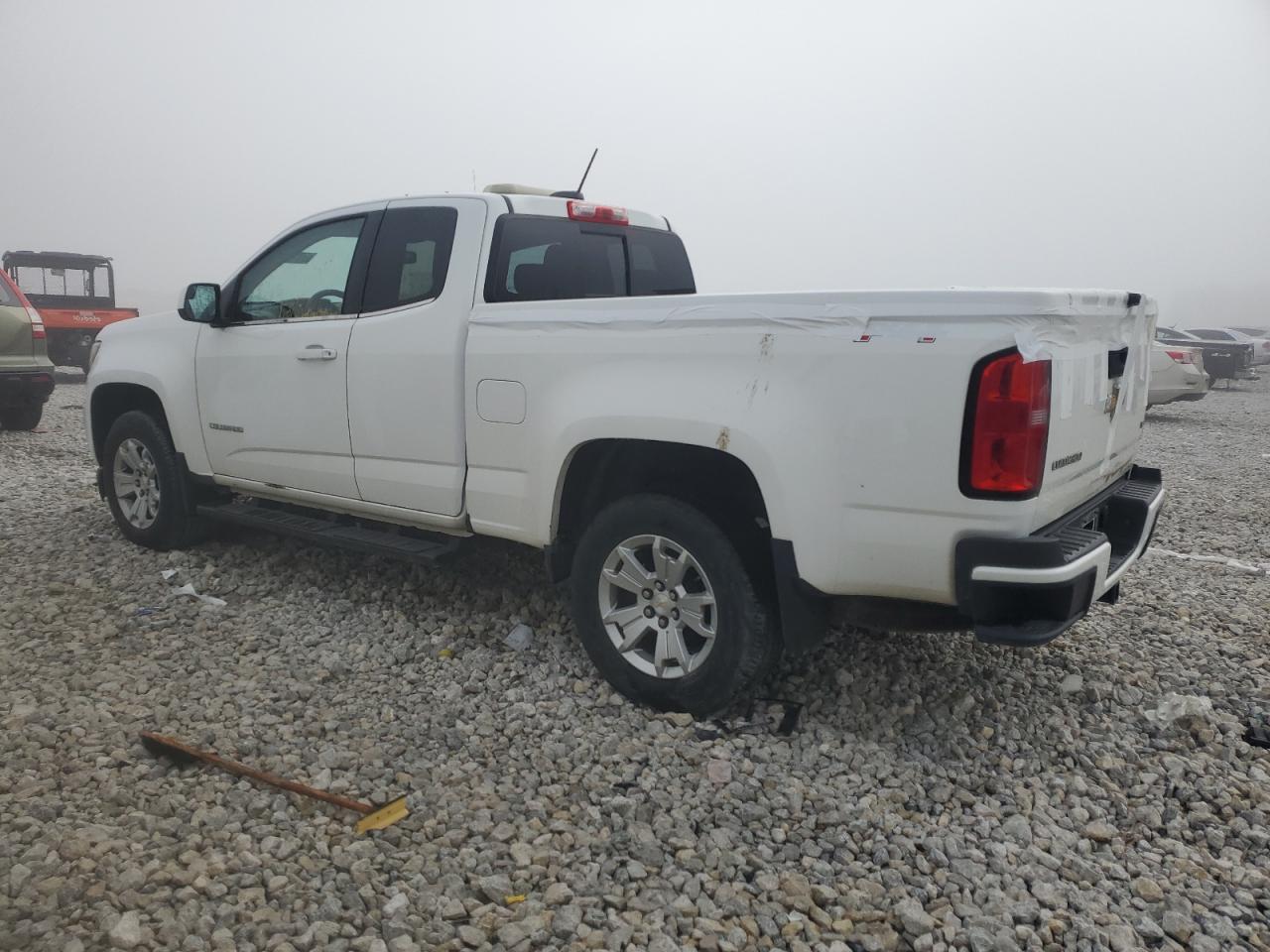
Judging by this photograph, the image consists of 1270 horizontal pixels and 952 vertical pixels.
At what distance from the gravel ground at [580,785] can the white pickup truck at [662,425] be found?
438 mm

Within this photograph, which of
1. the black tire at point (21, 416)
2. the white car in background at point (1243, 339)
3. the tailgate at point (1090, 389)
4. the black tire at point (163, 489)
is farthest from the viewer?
the white car in background at point (1243, 339)

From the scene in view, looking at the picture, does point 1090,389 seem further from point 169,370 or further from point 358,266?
point 169,370

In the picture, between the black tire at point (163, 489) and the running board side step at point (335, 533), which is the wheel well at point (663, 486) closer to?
the running board side step at point (335, 533)

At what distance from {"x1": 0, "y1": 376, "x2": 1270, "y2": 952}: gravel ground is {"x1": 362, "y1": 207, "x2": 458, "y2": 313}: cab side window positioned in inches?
46.6

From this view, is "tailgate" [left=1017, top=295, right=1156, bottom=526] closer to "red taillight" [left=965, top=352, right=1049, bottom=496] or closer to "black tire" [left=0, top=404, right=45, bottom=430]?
"red taillight" [left=965, top=352, right=1049, bottom=496]

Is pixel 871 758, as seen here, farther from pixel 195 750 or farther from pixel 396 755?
pixel 195 750

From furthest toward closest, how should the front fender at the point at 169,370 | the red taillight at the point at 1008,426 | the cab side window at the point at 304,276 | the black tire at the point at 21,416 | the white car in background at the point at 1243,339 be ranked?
the white car in background at the point at 1243,339, the black tire at the point at 21,416, the front fender at the point at 169,370, the cab side window at the point at 304,276, the red taillight at the point at 1008,426

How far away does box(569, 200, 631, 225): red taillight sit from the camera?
4.32 metres

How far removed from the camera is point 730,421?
9.81ft

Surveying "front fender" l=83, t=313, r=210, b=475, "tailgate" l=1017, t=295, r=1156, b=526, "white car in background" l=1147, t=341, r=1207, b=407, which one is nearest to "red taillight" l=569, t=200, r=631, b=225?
"front fender" l=83, t=313, r=210, b=475

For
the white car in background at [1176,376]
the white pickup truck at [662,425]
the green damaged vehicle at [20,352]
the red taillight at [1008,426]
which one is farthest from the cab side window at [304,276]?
the white car in background at [1176,376]

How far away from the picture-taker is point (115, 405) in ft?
18.4

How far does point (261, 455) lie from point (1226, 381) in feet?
85.1

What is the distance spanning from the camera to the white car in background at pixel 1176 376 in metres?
13.9
